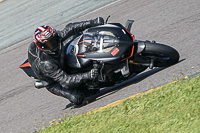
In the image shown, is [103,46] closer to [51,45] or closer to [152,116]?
[51,45]

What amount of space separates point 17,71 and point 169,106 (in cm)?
603

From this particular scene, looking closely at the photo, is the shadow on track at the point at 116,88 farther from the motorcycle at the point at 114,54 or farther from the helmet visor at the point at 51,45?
the helmet visor at the point at 51,45

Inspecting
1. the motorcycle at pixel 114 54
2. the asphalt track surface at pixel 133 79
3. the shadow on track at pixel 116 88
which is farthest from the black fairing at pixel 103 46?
the shadow on track at pixel 116 88

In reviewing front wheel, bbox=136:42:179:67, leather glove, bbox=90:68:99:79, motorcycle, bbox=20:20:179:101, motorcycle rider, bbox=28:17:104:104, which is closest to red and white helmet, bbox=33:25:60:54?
motorcycle rider, bbox=28:17:104:104

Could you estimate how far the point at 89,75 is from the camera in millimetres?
6309

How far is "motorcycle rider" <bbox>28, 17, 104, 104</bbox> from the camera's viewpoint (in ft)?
20.8

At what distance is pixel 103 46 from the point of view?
607cm

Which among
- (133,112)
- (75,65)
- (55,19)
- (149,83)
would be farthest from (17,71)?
(133,112)

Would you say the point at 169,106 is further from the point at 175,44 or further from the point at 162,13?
the point at 162,13

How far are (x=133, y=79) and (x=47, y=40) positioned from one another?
1864mm

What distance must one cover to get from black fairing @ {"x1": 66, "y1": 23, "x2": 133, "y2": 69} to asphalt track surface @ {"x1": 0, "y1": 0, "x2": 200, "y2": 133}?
77cm

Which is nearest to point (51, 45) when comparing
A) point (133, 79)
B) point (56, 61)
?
point (56, 61)

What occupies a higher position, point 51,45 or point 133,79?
point 51,45

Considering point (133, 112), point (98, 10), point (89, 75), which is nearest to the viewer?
point (133, 112)
